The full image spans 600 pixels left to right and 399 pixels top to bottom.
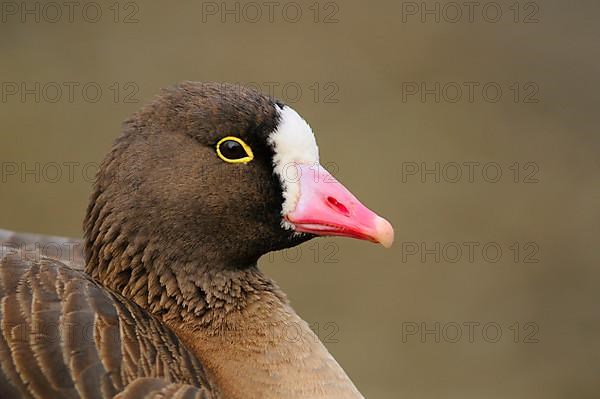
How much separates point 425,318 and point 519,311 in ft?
2.15

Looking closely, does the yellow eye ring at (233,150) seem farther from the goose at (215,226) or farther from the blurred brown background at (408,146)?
the blurred brown background at (408,146)

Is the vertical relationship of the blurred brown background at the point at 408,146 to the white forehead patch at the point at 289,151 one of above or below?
below

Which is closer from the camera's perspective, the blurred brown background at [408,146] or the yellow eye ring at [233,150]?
the yellow eye ring at [233,150]

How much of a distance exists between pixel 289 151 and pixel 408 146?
460 cm

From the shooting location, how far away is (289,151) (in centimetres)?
288

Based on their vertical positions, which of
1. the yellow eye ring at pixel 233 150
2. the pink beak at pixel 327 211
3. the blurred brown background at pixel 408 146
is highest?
the yellow eye ring at pixel 233 150

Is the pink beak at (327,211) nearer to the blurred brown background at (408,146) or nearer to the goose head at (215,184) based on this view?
the goose head at (215,184)

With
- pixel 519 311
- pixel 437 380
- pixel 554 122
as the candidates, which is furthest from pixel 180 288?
pixel 554 122

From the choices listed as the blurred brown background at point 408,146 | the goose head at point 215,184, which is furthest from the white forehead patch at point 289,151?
the blurred brown background at point 408,146

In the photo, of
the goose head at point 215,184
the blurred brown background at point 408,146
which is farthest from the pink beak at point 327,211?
the blurred brown background at point 408,146

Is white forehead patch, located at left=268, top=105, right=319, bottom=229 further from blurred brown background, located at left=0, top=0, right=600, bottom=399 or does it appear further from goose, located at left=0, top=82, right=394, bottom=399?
blurred brown background, located at left=0, top=0, right=600, bottom=399

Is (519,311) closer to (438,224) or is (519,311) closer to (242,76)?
(438,224)

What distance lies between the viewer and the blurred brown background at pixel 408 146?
630cm

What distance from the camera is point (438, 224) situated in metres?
6.82
